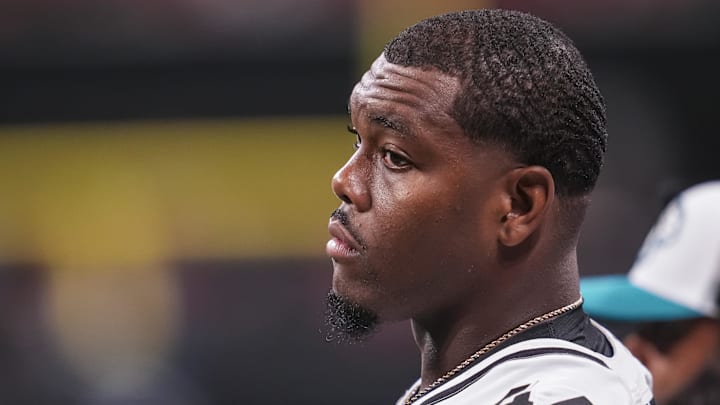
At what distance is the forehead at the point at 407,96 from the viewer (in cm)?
163

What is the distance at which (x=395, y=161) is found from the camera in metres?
1.68

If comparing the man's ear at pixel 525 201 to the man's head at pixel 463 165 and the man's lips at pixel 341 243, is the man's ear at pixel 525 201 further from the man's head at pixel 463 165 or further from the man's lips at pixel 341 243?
the man's lips at pixel 341 243

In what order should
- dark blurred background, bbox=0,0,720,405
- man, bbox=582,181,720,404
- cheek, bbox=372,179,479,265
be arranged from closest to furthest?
cheek, bbox=372,179,479,265
man, bbox=582,181,720,404
dark blurred background, bbox=0,0,720,405

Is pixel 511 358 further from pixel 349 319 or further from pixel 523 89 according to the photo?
pixel 523 89

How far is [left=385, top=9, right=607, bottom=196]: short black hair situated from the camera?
1609 mm

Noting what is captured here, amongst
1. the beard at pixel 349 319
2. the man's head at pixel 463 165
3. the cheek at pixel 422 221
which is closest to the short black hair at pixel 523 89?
the man's head at pixel 463 165

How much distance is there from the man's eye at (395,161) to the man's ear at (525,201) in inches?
6.0

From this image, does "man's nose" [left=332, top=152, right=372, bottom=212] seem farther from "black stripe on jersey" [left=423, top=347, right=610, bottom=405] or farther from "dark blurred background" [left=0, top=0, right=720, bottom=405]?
"dark blurred background" [left=0, top=0, right=720, bottom=405]

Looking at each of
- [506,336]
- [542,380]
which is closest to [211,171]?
[506,336]

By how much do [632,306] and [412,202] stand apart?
4.41ft

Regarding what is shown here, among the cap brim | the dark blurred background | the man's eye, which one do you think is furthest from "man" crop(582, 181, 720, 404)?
the dark blurred background

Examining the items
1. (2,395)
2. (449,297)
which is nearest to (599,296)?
(449,297)

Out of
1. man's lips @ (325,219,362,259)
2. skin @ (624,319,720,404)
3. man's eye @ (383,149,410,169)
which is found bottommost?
skin @ (624,319,720,404)

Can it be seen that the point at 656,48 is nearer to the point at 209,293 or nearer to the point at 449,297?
the point at 209,293
